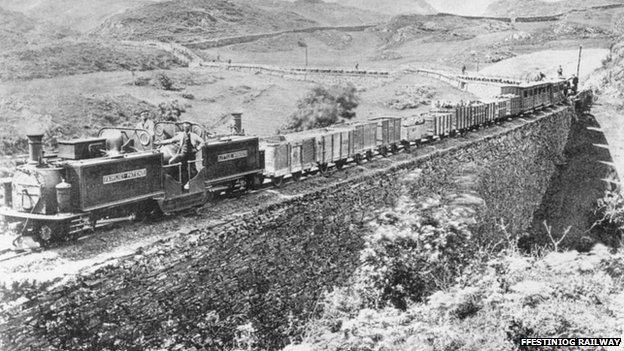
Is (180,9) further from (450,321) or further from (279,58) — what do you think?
(450,321)

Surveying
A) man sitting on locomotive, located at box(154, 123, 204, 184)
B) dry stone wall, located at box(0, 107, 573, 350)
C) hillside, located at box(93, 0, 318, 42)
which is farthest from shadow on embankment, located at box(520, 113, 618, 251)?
hillside, located at box(93, 0, 318, 42)

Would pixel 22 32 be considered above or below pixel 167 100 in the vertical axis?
above

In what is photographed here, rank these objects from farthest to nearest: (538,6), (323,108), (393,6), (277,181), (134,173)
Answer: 1. (393,6)
2. (538,6)
3. (323,108)
4. (277,181)
5. (134,173)

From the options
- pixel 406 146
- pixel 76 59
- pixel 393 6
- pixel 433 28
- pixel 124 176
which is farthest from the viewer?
pixel 393 6

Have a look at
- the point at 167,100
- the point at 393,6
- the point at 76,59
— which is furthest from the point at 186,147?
the point at 393,6

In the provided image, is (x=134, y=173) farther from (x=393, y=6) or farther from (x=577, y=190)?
(x=393, y=6)

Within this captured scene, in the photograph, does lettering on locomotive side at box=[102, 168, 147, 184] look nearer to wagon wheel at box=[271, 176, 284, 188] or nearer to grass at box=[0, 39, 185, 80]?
wagon wheel at box=[271, 176, 284, 188]

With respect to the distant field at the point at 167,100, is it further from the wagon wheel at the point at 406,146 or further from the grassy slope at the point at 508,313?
the grassy slope at the point at 508,313
